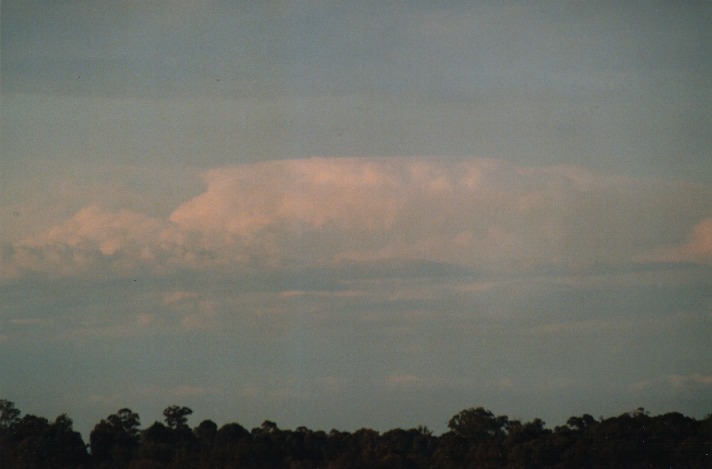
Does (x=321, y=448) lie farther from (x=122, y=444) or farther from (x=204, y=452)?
(x=122, y=444)

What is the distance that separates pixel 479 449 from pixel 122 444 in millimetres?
24618

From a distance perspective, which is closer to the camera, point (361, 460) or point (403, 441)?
point (361, 460)

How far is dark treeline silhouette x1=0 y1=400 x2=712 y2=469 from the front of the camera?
64.7 m

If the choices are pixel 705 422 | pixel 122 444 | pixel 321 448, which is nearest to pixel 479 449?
pixel 321 448

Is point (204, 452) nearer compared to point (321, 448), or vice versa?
point (204, 452)

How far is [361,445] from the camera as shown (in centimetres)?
7575

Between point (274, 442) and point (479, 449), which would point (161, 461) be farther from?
point (479, 449)

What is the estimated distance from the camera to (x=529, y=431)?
73.6 meters

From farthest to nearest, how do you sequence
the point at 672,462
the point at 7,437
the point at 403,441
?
the point at 403,441, the point at 7,437, the point at 672,462

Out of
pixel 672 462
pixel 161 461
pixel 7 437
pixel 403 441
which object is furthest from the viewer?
pixel 403 441

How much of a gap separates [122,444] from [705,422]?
40070 mm

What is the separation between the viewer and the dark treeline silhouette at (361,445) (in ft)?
212

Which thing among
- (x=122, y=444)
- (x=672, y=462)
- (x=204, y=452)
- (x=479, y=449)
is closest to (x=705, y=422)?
(x=672, y=462)

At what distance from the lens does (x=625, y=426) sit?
7188 cm
